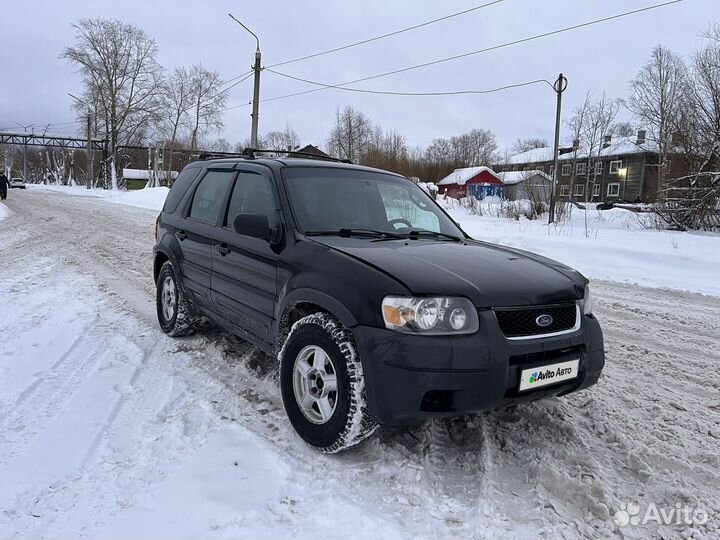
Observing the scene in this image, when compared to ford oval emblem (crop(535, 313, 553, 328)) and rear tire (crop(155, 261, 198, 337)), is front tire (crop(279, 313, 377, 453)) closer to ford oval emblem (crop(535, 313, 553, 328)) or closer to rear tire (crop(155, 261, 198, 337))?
ford oval emblem (crop(535, 313, 553, 328))

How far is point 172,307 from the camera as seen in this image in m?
5.02

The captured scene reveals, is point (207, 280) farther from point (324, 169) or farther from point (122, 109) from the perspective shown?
point (122, 109)

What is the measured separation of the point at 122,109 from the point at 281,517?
5455 cm

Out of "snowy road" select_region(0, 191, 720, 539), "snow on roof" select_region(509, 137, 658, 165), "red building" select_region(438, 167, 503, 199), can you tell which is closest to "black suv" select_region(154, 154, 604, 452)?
"snowy road" select_region(0, 191, 720, 539)

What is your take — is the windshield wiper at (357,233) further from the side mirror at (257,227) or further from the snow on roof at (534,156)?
the snow on roof at (534,156)

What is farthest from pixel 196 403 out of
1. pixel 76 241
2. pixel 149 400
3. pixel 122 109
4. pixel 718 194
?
pixel 122 109

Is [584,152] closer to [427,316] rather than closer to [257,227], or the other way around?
[257,227]

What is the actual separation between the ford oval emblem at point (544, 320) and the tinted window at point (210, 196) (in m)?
2.78

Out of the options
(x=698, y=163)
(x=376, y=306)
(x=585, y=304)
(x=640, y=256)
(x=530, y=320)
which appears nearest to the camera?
(x=376, y=306)

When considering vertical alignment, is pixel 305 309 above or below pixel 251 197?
below

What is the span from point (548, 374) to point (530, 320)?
1.03 ft

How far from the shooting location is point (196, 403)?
3.52m

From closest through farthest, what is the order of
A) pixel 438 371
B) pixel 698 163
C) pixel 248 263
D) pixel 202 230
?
pixel 438 371, pixel 248 263, pixel 202 230, pixel 698 163

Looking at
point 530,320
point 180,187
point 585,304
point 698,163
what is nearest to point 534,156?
point 698,163
